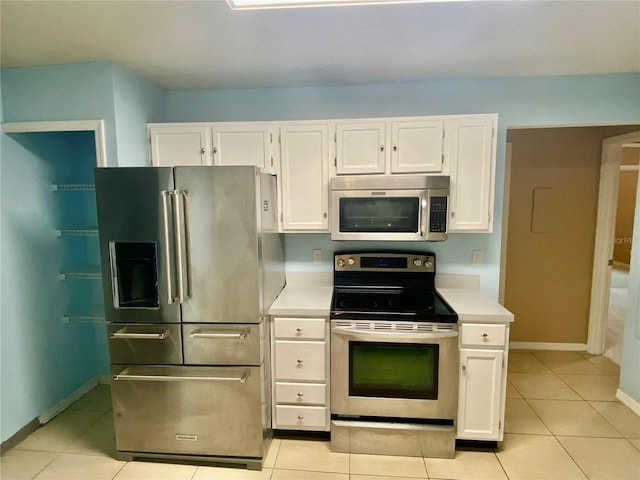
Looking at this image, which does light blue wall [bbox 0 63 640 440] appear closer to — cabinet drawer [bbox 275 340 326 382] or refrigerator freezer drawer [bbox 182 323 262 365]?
cabinet drawer [bbox 275 340 326 382]

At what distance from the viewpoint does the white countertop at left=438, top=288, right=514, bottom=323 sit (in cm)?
214

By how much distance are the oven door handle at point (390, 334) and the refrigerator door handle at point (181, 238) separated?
0.95 meters

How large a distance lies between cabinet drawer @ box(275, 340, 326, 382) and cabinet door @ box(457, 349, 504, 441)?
0.88m

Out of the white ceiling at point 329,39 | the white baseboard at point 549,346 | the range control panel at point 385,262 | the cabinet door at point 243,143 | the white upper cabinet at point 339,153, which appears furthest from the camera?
the white baseboard at point 549,346

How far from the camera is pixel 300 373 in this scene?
2312 millimetres

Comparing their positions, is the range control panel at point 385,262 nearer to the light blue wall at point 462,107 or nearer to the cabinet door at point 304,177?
the light blue wall at point 462,107

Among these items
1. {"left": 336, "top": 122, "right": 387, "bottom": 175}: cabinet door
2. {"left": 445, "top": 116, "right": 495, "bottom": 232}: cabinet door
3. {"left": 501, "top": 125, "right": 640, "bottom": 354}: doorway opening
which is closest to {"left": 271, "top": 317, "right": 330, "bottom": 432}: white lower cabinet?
{"left": 336, "top": 122, "right": 387, "bottom": 175}: cabinet door

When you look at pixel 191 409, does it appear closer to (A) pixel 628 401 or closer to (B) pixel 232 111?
(B) pixel 232 111

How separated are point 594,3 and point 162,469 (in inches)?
135

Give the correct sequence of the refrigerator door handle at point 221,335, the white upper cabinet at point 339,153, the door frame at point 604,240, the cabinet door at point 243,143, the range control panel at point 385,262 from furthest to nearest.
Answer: the door frame at point 604,240, the range control panel at point 385,262, the cabinet door at point 243,143, the white upper cabinet at point 339,153, the refrigerator door handle at point 221,335

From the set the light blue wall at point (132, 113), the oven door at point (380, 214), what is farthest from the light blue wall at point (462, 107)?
the oven door at point (380, 214)

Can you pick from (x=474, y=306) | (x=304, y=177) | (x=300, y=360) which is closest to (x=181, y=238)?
(x=304, y=177)

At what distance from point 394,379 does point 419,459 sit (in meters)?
0.52

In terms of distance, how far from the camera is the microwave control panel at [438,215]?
236 centimetres
